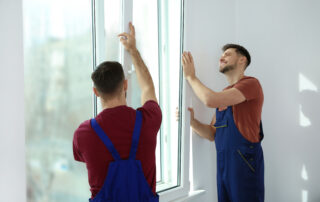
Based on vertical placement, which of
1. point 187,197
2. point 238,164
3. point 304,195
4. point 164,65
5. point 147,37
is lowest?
point 304,195

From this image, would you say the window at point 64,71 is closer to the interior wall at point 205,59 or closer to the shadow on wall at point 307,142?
the interior wall at point 205,59

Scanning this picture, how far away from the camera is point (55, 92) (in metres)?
1.40

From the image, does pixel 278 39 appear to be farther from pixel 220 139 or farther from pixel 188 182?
pixel 188 182

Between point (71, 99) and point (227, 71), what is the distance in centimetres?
→ 118

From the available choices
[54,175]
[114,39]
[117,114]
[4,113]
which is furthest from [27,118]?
[114,39]

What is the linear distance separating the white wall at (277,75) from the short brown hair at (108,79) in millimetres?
949

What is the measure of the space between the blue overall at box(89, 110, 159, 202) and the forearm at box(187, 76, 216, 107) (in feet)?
2.36

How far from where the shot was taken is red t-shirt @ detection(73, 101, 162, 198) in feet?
3.81

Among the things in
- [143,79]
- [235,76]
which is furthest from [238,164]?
[143,79]

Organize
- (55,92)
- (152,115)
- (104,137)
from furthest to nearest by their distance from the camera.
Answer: (55,92) < (152,115) < (104,137)

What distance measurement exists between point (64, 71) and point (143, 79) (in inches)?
16.5

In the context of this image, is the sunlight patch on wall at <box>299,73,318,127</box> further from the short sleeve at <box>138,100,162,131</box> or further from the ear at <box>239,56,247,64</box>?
the short sleeve at <box>138,100,162,131</box>

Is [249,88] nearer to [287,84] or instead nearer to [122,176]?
[287,84]

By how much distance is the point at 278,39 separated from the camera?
2389mm
